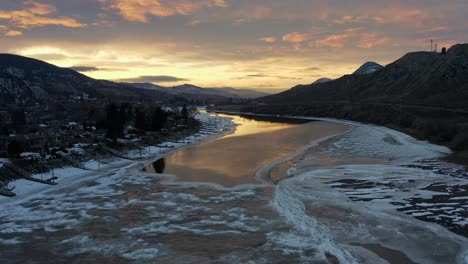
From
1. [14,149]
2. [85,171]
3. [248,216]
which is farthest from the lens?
[14,149]

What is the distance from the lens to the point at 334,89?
197000mm

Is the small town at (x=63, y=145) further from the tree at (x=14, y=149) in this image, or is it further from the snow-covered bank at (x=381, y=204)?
the snow-covered bank at (x=381, y=204)

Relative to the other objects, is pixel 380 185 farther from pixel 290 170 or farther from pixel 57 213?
pixel 57 213

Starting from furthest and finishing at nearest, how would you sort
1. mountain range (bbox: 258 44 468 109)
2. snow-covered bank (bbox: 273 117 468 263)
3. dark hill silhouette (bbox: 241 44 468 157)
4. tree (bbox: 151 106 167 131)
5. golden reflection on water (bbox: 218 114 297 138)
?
1. mountain range (bbox: 258 44 468 109)
2. golden reflection on water (bbox: 218 114 297 138)
3. tree (bbox: 151 106 167 131)
4. dark hill silhouette (bbox: 241 44 468 157)
5. snow-covered bank (bbox: 273 117 468 263)

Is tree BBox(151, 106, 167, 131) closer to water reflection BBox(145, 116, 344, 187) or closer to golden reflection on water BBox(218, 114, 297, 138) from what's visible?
golden reflection on water BBox(218, 114, 297, 138)

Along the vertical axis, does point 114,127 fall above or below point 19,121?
below

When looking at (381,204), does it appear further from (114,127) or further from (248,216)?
(114,127)

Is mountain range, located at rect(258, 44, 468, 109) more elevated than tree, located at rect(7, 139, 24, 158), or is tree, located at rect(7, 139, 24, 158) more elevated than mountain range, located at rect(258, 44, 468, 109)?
mountain range, located at rect(258, 44, 468, 109)

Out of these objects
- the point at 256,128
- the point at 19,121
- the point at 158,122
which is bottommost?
the point at 256,128

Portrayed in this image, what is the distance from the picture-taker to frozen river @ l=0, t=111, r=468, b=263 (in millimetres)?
13469

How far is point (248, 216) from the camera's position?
17.7 metres

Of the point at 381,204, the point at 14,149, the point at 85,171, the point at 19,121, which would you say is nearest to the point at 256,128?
the point at 19,121

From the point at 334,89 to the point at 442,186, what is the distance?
18022cm

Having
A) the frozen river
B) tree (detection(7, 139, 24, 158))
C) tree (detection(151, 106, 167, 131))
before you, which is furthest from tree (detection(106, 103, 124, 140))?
the frozen river
